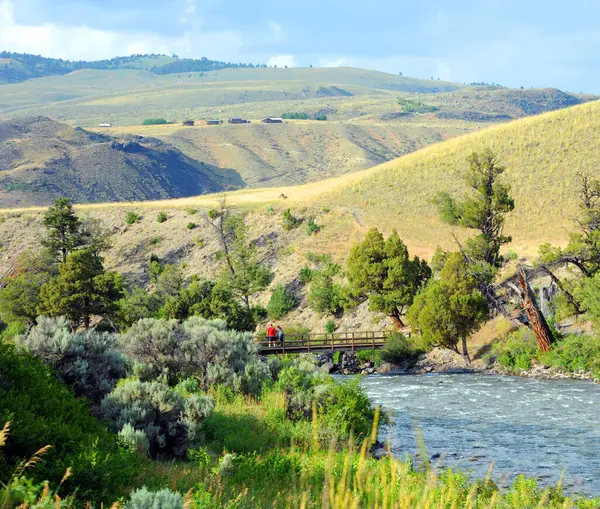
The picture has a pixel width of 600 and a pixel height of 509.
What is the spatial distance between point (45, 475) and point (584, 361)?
99.8ft

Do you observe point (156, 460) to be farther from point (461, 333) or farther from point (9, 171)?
point (9, 171)

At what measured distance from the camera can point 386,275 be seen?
51.0 metres

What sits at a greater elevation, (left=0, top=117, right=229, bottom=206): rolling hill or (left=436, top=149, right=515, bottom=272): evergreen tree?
(left=0, top=117, right=229, bottom=206): rolling hill

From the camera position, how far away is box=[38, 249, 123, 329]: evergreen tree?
43.2 meters

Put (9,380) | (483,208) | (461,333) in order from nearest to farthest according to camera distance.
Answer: (9,380)
(461,333)
(483,208)

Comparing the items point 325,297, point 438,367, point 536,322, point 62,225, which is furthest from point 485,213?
point 62,225

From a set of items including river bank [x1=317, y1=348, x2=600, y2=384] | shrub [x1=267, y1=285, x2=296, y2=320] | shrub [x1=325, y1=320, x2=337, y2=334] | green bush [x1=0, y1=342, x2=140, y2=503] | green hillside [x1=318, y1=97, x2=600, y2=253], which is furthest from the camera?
green hillside [x1=318, y1=97, x2=600, y2=253]

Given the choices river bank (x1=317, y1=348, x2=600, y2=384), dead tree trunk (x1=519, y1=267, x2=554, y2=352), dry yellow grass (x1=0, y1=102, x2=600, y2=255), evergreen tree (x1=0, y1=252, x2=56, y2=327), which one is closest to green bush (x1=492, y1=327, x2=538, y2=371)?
river bank (x1=317, y1=348, x2=600, y2=384)

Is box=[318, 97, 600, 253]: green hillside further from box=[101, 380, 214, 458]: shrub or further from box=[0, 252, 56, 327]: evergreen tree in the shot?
box=[101, 380, 214, 458]: shrub

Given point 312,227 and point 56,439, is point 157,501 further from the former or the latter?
point 312,227

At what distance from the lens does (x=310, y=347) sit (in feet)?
144

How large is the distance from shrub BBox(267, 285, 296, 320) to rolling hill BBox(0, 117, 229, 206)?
7744 cm

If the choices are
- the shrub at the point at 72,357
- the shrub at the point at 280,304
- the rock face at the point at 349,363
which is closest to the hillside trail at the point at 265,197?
the shrub at the point at 280,304

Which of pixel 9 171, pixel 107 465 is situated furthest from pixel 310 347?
pixel 9 171
